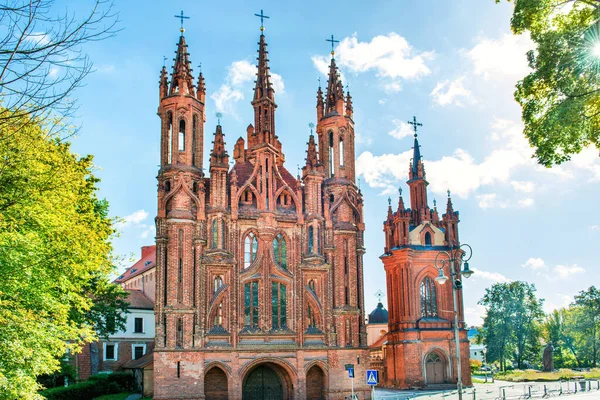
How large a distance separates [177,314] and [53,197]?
14.7 metres

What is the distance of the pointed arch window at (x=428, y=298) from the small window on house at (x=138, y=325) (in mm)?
25558

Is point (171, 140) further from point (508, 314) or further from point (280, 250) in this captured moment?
point (508, 314)

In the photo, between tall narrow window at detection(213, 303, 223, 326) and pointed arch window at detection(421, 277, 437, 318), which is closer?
tall narrow window at detection(213, 303, 223, 326)

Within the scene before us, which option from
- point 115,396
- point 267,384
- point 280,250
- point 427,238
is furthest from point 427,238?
point 115,396

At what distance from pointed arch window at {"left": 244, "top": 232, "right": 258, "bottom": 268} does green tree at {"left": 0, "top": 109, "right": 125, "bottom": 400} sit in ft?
40.2

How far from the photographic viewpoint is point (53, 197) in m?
22.6

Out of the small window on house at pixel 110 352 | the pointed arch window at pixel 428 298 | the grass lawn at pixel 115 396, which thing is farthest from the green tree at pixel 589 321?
the grass lawn at pixel 115 396

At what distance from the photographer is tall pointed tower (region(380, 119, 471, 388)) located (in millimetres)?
47781

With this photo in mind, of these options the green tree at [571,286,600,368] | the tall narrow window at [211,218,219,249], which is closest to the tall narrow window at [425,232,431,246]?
the tall narrow window at [211,218,219,249]

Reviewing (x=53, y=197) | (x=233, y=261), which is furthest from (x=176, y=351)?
(x=53, y=197)

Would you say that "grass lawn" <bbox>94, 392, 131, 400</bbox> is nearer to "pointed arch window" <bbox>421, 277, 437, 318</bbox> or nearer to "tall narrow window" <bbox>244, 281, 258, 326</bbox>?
"tall narrow window" <bbox>244, 281, 258, 326</bbox>

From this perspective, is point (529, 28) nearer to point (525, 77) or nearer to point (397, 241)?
point (525, 77)

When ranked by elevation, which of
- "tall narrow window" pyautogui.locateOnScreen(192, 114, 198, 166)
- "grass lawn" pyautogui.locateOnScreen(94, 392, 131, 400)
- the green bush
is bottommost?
"grass lawn" pyautogui.locateOnScreen(94, 392, 131, 400)

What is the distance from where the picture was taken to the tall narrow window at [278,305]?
3819 cm
